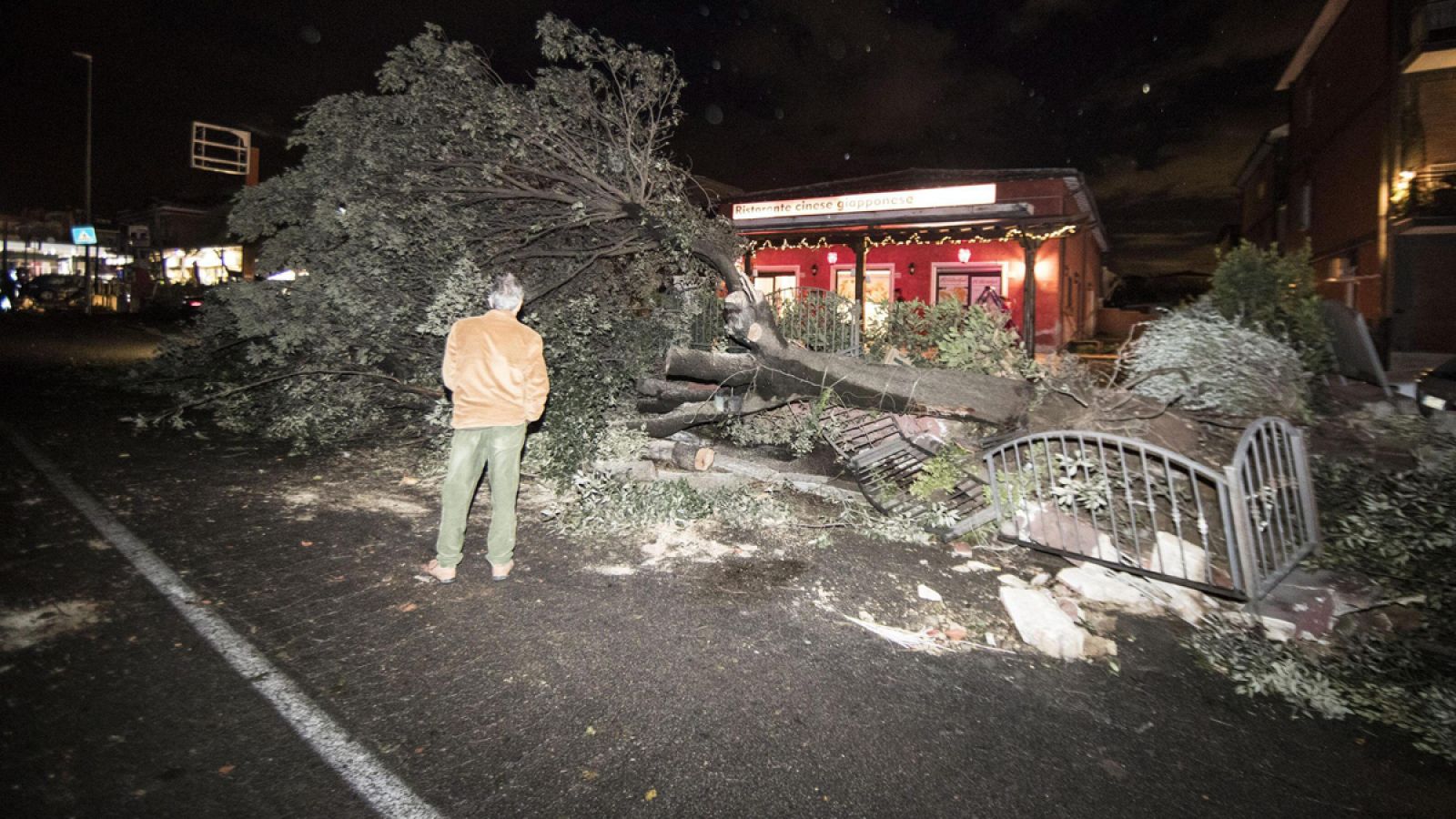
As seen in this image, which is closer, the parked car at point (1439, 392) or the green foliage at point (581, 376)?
the green foliage at point (581, 376)

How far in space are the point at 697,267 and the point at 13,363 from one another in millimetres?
14389

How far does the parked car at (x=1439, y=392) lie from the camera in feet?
24.0

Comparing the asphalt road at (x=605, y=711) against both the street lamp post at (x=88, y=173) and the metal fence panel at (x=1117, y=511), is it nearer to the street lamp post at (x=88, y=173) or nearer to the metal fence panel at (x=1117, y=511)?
the metal fence panel at (x=1117, y=511)

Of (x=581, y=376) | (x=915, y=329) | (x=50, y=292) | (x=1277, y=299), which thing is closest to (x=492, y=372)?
(x=581, y=376)

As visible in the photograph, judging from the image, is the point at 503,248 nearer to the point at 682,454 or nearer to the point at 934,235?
the point at 682,454

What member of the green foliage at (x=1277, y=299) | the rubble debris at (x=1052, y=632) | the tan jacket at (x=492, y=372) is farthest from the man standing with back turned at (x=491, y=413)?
the green foliage at (x=1277, y=299)

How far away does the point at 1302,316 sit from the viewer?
8242 millimetres

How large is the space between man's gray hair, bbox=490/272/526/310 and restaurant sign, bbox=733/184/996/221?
46.3ft

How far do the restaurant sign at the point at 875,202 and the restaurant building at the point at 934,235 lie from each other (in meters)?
0.02

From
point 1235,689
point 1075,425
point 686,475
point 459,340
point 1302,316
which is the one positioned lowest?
point 1235,689

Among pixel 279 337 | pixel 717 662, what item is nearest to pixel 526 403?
pixel 717 662

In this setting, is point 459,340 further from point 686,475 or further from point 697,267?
point 697,267

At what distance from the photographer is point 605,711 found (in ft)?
9.61

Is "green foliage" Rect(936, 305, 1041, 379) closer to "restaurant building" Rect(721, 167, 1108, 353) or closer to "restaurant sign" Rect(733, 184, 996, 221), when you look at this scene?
"restaurant building" Rect(721, 167, 1108, 353)
